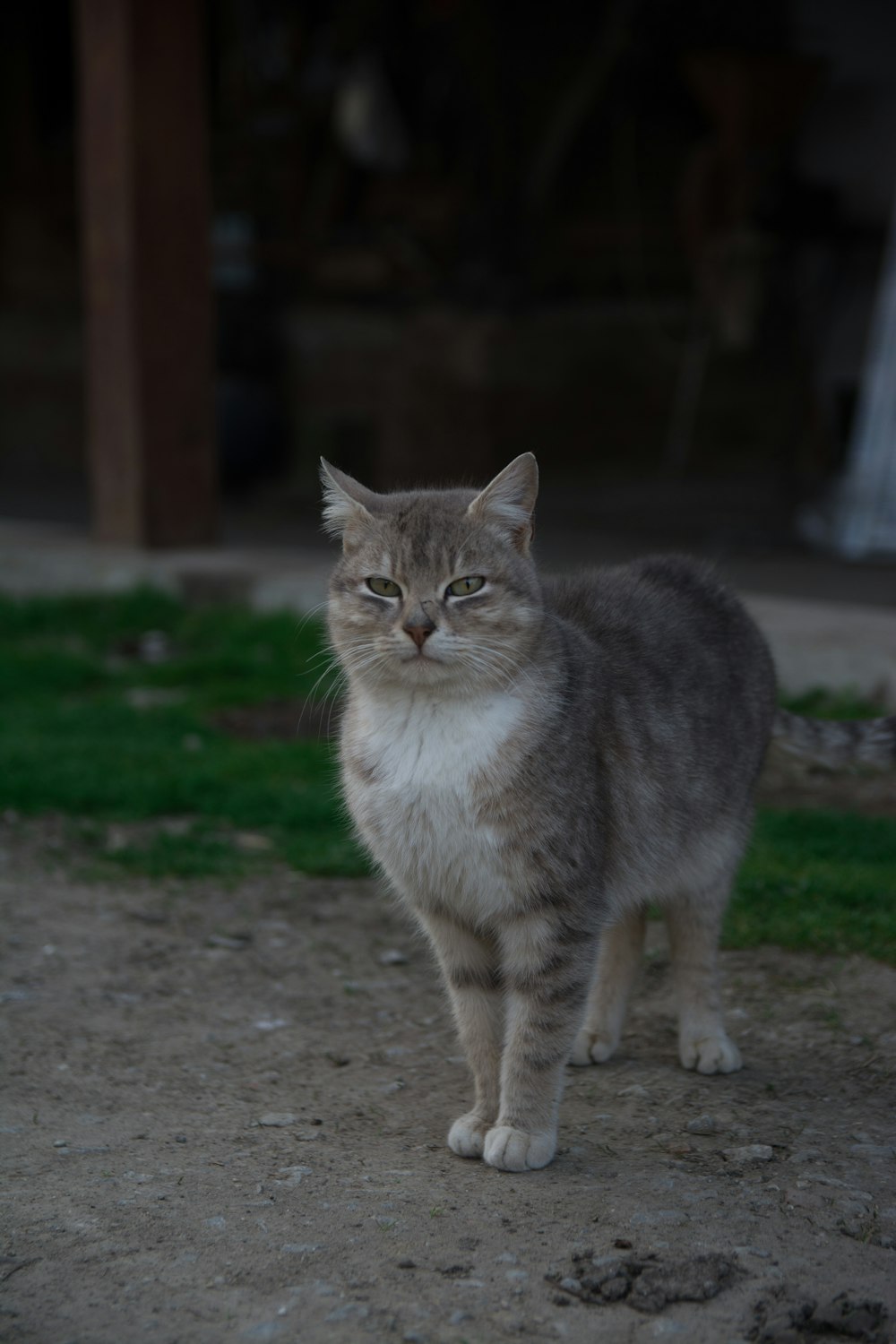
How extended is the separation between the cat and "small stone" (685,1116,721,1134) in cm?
26

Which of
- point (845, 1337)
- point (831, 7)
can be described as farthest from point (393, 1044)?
point (831, 7)

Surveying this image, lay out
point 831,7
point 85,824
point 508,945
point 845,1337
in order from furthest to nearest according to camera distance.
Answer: point 831,7, point 85,824, point 508,945, point 845,1337

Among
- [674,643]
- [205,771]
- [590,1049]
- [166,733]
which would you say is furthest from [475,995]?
[166,733]

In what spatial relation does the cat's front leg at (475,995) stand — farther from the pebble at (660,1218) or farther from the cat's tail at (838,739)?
the cat's tail at (838,739)

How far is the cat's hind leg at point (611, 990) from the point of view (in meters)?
3.70

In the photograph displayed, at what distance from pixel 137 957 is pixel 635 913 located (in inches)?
58.7

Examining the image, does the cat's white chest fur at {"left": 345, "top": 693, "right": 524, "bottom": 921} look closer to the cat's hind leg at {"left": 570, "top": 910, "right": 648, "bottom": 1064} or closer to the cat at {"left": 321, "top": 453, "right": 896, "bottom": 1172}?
the cat at {"left": 321, "top": 453, "right": 896, "bottom": 1172}

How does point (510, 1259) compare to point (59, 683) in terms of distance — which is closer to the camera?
point (510, 1259)

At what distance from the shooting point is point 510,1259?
269 cm

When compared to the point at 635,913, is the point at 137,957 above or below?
below

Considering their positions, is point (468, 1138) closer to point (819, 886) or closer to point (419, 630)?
point (419, 630)

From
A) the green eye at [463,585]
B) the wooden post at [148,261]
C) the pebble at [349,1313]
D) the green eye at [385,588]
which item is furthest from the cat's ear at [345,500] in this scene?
the wooden post at [148,261]

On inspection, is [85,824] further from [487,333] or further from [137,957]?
[487,333]

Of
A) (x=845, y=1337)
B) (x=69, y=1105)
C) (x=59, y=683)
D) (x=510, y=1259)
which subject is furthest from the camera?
(x=59, y=683)
